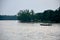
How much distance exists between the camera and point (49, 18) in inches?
99.7

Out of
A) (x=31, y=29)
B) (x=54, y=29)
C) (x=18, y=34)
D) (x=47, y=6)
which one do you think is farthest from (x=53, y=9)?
(x=18, y=34)

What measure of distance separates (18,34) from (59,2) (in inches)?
40.4

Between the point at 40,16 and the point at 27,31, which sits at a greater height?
the point at 40,16

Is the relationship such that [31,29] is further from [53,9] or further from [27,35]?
[53,9]

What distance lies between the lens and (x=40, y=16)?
101 inches

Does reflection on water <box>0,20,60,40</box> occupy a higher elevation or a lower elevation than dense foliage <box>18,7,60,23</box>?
lower

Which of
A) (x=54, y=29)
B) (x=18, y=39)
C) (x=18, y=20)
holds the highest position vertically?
(x=18, y=20)

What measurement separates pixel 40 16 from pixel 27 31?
399 mm

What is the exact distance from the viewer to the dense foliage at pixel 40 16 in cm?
252

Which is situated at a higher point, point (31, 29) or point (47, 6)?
point (47, 6)

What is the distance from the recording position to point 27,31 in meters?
2.51

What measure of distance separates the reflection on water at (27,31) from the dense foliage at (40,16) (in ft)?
0.33

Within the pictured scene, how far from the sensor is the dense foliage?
2.52 m

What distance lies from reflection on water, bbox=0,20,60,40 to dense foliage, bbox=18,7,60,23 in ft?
0.33
